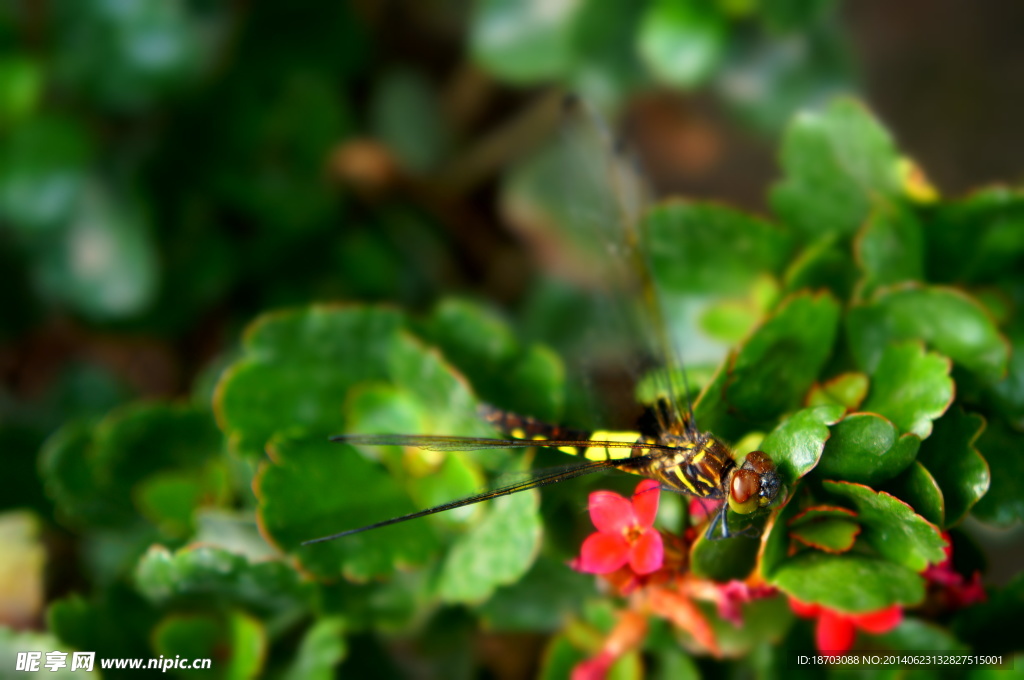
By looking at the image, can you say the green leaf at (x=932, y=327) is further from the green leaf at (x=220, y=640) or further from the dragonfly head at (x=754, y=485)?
the green leaf at (x=220, y=640)

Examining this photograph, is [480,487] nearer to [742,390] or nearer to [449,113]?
[742,390]

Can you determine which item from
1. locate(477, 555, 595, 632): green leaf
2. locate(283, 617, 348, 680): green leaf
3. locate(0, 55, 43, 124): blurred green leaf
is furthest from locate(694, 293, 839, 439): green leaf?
locate(0, 55, 43, 124): blurred green leaf

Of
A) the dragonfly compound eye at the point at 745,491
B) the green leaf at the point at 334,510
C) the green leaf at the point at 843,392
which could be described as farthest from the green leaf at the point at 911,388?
the green leaf at the point at 334,510

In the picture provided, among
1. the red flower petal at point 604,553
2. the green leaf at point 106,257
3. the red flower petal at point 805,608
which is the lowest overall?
the red flower petal at point 805,608

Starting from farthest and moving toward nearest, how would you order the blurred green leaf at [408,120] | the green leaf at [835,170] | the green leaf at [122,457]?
the blurred green leaf at [408,120] < the green leaf at [122,457] < the green leaf at [835,170]

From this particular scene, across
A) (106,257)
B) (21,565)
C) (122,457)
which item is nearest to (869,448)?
(122,457)
